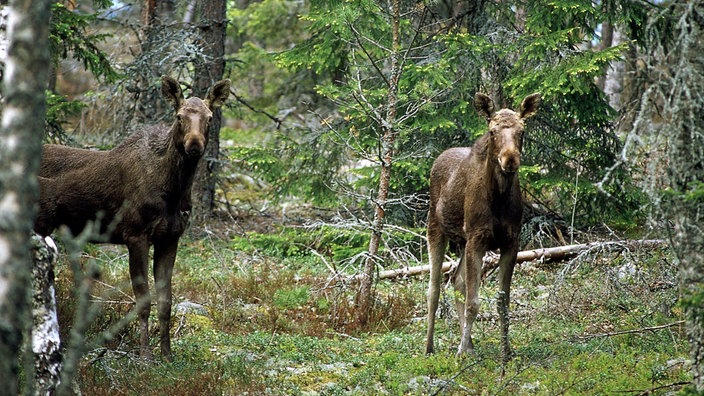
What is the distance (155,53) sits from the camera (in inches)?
602

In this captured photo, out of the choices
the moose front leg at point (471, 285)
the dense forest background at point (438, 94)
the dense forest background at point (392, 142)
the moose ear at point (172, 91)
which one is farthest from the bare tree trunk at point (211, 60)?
the moose front leg at point (471, 285)

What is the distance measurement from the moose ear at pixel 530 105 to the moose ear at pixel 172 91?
157 inches

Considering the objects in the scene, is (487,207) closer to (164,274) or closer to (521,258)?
(164,274)

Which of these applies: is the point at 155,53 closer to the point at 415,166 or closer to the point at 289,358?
the point at 415,166

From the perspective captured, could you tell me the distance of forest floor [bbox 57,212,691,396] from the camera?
7379mm

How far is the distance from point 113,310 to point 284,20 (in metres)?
14.6

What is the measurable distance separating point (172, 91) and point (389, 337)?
4.10 metres

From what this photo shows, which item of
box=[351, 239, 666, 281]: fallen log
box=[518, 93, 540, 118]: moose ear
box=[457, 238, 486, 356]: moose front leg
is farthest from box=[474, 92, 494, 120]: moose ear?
box=[351, 239, 666, 281]: fallen log

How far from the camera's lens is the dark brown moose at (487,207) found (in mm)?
8352

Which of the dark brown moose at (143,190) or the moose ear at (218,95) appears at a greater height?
the moose ear at (218,95)

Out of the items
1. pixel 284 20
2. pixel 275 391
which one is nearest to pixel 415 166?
pixel 275 391

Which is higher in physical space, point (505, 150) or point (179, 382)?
point (505, 150)

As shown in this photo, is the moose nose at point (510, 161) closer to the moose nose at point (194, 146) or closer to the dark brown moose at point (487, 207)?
the dark brown moose at point (487, 207)

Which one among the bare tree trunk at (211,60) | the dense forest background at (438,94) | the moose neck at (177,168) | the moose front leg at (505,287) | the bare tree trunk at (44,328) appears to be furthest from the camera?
the bare tree trunk at (211,60)
